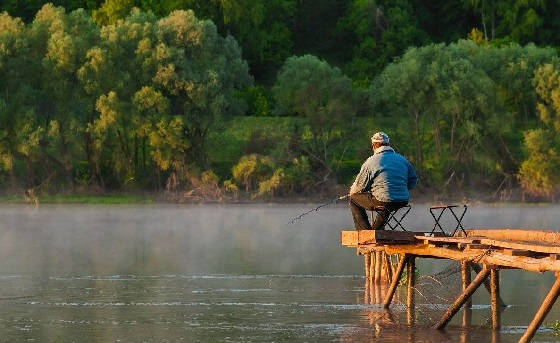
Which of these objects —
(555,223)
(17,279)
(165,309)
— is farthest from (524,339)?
(555,223)

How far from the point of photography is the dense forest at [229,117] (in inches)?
3031

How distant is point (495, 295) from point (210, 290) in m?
8.99

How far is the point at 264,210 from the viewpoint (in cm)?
7656

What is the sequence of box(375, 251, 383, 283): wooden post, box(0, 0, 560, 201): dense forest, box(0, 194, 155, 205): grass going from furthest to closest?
box(0, 194, 155, 205): grass < box(0, 0, 560, 201): dense forest < box(375, 251, 383, 283): wooden post

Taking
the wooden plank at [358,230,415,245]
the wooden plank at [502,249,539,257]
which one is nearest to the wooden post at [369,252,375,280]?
the wooden plank at [358,230,415,245]

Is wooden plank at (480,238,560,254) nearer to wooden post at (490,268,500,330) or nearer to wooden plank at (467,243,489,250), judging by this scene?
wooden plank at (467,243,489,250)

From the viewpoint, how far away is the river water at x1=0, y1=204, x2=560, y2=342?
23594 mm

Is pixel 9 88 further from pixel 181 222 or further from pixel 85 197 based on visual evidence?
pixel 181 222

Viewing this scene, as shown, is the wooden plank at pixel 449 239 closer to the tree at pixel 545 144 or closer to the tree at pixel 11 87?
the tree at pixel 545 144

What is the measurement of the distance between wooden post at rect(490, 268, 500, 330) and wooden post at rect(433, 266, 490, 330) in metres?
0.38

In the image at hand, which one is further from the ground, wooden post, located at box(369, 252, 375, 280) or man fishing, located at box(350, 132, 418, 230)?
man fishing, located at box(350, 132, 418, 230)

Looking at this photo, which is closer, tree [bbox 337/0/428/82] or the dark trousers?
the dark trousers

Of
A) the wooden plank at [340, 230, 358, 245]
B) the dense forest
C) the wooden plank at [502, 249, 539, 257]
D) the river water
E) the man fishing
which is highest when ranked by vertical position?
the dense forest

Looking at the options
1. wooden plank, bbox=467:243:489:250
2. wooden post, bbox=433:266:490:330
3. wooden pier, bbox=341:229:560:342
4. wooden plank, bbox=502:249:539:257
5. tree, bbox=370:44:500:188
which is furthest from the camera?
tree, bbox=370:44:500:188
